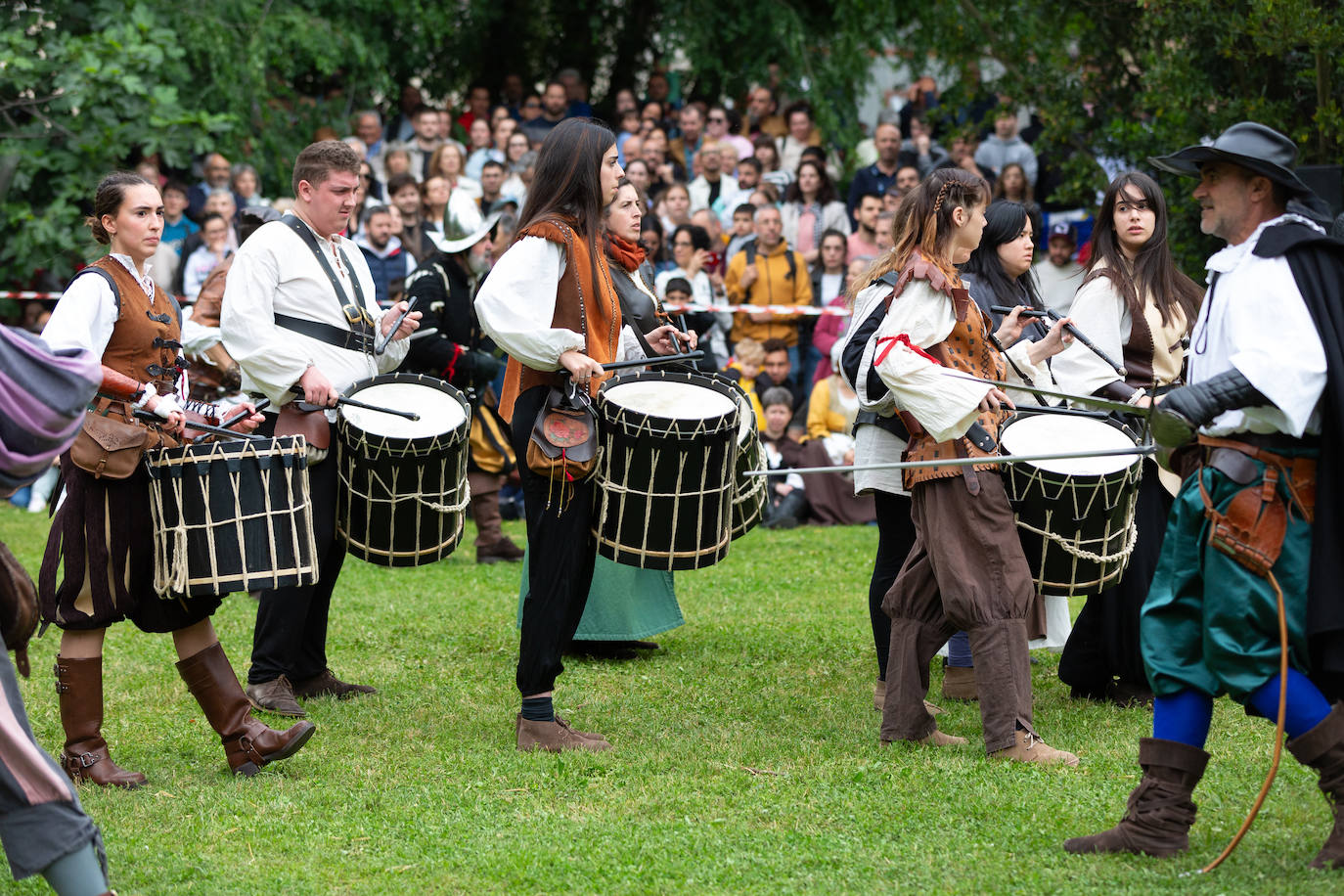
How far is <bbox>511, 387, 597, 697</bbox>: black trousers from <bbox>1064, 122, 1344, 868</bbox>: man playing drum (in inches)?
81.6

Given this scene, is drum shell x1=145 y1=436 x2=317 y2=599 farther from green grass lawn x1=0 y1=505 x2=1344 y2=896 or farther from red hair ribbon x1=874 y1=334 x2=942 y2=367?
red hair ribbon x1=874 y1=334 x2=942 y2=367

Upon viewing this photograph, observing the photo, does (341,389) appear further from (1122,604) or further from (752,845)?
(1122,604)

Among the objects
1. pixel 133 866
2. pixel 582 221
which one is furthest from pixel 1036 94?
pixel 133 866

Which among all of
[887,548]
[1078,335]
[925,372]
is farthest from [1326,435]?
[887,548]

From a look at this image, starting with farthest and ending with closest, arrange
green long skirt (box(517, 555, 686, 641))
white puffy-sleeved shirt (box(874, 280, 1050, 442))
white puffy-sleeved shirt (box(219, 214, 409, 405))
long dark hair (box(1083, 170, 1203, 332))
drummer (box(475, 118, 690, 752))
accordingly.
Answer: green long skirt (box(517, 555, 686, 641))
long dark hair (box(1083, 170, 1203, 332))
white puffy-sleeved shirt (box(219, 214, 409, 405))
drummer (box(475, 118, 690, 752))
white puffy-sleeved shirt (box(874, 280, 1050, 442))

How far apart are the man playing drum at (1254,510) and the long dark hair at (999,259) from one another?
2050 mm

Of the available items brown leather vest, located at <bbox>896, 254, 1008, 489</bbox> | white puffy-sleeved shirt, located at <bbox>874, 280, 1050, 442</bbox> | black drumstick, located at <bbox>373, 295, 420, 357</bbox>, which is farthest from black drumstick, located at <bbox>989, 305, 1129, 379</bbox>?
black drumstick, located at <bbox>373, 295, 420, 357</bbox>

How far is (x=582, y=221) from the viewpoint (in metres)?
5.45

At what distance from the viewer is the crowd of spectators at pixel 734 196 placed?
11719 millimetres

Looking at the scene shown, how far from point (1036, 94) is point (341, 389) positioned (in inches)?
283

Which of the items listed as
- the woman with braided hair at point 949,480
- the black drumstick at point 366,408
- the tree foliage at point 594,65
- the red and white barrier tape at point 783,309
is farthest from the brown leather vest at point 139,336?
the red and white barrier tape at point 783,309

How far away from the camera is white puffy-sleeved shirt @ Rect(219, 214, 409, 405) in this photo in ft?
18.6

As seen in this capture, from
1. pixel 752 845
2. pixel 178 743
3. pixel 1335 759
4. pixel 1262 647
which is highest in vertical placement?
pixel 1262 647

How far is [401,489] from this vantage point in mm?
5656
